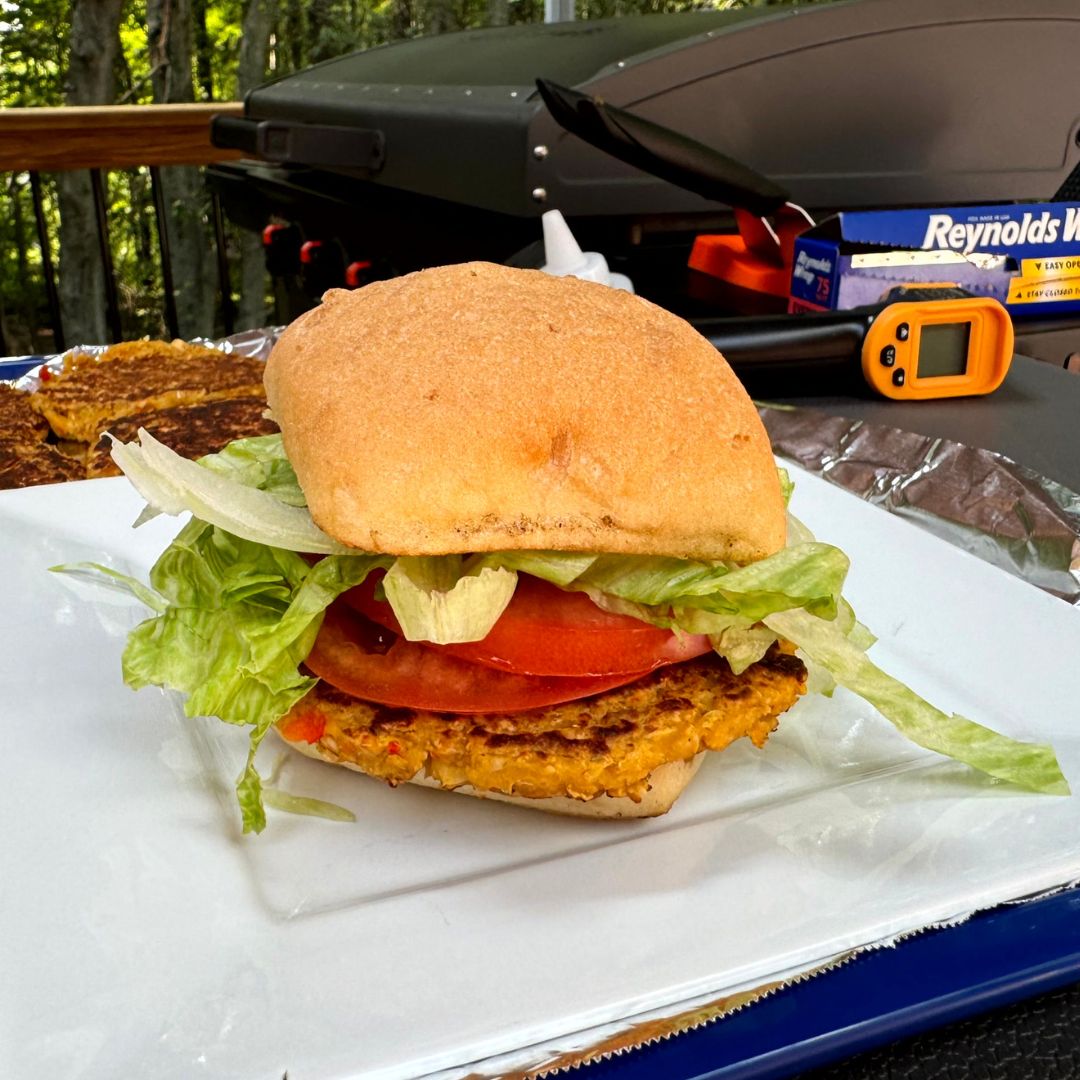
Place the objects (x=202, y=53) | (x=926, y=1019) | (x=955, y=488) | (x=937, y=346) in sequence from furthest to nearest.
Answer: (x=202, y=53) → (x=937, y=346) → (x=955, y=488) → (x=926, y=1019)

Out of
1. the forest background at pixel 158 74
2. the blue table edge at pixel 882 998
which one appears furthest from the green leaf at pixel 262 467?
the forest background at pixel 158 74

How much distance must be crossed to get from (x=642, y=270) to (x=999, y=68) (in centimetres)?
92

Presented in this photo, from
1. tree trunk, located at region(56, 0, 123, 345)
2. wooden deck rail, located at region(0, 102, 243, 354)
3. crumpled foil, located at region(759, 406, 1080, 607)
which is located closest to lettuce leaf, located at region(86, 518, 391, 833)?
crumpled foil, located at region(759, 406, 1080, 607)

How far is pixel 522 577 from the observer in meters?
1.07

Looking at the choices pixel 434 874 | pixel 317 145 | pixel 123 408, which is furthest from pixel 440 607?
pixel 317 145

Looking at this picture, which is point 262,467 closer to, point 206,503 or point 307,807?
point 206,503

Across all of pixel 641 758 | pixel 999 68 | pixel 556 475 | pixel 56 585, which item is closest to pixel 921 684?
pixel 641 758

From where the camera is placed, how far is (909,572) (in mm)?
1411

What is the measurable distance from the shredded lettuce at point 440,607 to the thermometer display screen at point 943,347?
129 centimetres

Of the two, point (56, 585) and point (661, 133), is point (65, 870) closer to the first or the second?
point (56, 585)

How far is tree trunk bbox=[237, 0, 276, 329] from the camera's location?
8.48 metres

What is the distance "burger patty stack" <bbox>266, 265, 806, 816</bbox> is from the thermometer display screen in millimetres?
1306

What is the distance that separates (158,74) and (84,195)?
161 centimetres

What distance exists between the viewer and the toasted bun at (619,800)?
100cm
